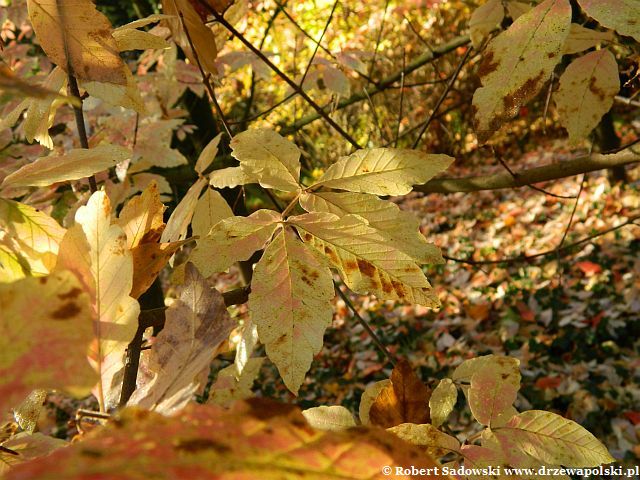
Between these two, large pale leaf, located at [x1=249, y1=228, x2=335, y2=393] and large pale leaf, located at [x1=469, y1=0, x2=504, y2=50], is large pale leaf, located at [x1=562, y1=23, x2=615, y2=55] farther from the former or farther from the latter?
large pale leaf, located at [x1=249, y1=228, x2=335, y2=393]

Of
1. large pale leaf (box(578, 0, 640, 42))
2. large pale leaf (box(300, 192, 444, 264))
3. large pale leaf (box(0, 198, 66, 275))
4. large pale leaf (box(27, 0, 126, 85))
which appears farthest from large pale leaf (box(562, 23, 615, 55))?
large pale leaf (box(0, 198, 66, 275))

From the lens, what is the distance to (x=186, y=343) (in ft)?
1.31

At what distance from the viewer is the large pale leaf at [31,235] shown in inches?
17.7

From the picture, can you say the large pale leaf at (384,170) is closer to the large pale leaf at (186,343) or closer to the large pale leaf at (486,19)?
the large pale leaf at (186,343)

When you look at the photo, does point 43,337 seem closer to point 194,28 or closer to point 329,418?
point 329,418

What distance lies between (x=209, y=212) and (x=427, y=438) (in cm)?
42

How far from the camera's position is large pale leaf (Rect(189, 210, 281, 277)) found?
565 mm

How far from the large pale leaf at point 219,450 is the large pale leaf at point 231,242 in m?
0.34

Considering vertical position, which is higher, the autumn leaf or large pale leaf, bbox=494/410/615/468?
the autumn leaf

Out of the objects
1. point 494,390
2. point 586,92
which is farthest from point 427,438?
point 586,92

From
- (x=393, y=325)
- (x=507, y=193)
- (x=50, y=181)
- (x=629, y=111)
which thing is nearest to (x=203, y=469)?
(x=50, y=181)

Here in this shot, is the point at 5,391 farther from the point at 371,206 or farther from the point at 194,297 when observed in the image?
the point at 371,206

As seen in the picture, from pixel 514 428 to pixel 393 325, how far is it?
360 cm

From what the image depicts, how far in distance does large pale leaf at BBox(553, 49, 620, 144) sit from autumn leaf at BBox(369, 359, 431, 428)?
0.42 meters
